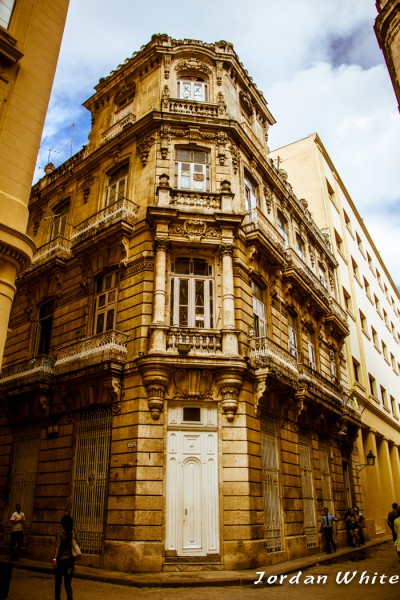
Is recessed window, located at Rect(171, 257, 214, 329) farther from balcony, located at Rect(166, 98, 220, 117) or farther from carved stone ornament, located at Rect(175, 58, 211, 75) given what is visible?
carved stone ornament, located at Rect(175, 58, 211, 75)

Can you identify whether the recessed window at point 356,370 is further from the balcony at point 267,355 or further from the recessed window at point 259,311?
the balcony at point 267,355

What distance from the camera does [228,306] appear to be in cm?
1396

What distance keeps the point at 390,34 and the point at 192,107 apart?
726 cm

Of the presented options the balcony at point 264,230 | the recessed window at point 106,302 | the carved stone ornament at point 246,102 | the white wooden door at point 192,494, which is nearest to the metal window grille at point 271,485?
the white wooden door at point 192,494

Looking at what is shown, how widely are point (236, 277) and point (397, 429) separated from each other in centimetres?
2646

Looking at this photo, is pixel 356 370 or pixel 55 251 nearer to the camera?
pixel 55 251

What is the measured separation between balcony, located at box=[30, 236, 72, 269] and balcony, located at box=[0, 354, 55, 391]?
410cm

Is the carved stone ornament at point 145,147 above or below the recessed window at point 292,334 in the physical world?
above

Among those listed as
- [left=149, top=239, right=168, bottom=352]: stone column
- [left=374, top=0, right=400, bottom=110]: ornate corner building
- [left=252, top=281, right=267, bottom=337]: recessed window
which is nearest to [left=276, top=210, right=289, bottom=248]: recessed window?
[left=252, top=281, right=267, bottom=337]: recessed window

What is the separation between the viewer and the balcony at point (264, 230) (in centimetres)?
1589

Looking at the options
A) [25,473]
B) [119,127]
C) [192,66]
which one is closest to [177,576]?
[25,473]

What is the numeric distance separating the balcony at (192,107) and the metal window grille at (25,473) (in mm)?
12576

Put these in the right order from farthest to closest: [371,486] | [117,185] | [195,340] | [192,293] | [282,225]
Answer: [371,486] < [282,225] < [117,185] < [192,293] < [195,340]

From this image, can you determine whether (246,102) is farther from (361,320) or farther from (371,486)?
(371,486)
